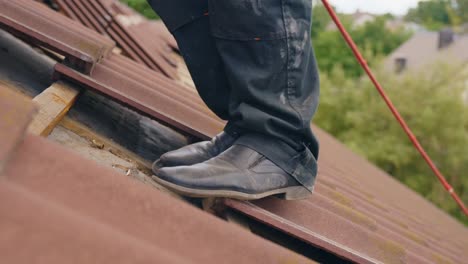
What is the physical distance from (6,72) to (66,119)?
11.6 inches

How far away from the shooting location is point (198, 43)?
5.66 ft

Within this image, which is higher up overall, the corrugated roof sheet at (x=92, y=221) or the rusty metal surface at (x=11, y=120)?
the rusty metal surface at (x=11, y=120)

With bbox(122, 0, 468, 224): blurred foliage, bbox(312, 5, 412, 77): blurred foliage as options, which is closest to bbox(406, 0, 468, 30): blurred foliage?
bbox(312, 5, 412, 77): blurred foliage

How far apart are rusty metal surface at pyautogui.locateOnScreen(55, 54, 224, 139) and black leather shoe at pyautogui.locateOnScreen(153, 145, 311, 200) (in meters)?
0.29

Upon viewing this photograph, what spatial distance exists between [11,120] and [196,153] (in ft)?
2.73

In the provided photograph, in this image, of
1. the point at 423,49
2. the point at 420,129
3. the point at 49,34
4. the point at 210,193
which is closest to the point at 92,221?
the point at 210,193

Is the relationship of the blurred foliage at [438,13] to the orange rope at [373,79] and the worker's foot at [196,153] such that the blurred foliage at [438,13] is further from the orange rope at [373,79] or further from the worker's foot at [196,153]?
the worker's foot at [196,153]

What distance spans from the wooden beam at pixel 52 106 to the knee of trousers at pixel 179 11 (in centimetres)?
34

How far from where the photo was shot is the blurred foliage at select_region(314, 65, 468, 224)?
16500 millimetres

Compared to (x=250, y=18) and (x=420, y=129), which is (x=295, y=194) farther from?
(x=420, y=129)

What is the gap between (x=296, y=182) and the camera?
1.63 metres

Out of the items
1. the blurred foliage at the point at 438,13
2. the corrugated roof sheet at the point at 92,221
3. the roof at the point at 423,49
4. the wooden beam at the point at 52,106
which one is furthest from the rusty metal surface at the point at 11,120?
the blurred foliage at the point at 438,13

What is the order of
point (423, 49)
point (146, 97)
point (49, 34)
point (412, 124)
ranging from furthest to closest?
point (423, 49), point (412, 124), point (146, 97), point (49, 34)

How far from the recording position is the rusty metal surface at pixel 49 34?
5.73 ft
